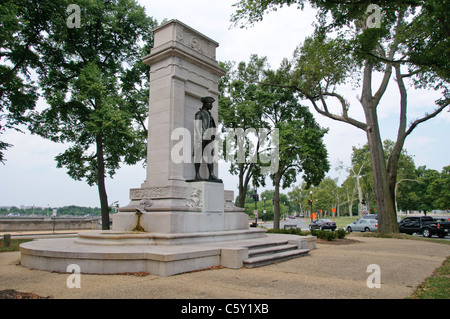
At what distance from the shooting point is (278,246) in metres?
10.9

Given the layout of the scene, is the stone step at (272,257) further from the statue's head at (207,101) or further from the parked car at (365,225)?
the parked car at (365,225)

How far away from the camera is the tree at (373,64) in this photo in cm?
1136

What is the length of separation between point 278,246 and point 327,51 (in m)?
9.12

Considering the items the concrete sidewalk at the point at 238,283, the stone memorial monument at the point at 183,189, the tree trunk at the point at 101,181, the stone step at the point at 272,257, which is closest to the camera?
the concrete sidewalk at the point at 238,283

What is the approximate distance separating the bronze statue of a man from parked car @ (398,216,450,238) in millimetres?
23582

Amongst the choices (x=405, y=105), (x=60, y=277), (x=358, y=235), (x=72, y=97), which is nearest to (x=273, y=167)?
(x=358, y=235)

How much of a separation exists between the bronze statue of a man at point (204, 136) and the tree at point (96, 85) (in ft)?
29.0

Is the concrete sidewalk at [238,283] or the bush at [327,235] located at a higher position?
the concrete sidewalk at [238,283]

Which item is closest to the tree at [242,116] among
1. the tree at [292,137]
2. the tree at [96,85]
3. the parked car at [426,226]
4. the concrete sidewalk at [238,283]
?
the tree at [292,137]

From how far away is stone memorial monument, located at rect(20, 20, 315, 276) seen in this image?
9016 mm

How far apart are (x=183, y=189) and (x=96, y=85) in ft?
38.7

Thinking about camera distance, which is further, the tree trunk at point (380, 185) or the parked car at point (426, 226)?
the parked car at point (426, 226)

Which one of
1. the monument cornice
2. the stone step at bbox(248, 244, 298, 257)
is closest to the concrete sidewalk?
the stone step at bbox(248, 244, 298, 257)

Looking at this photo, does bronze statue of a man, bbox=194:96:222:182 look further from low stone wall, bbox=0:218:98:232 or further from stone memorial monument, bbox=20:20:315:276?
low stone wall, bbox=0:218:98:232
